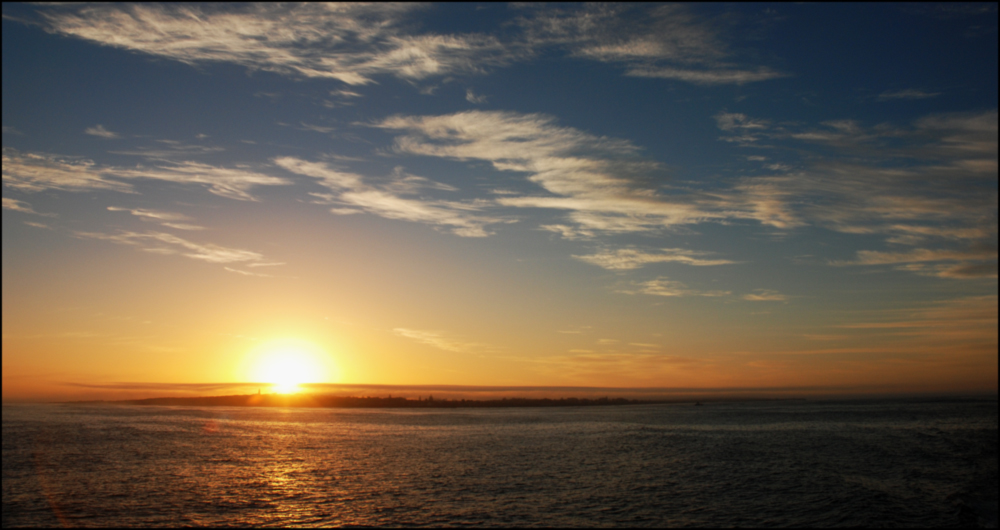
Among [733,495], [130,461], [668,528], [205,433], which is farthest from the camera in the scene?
[205,433]

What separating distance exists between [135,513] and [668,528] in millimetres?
29683

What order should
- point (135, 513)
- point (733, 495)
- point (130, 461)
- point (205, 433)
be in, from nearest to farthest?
point (135, 513)
point (733, 495)
point (130, 461)
point (205, 433)

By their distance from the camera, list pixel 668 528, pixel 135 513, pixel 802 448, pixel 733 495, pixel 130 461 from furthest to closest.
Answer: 1. pixel 802 448
2. pixel 130 461
3. pixel 733 495
4. pixel 135 513
5. pixel 668 528

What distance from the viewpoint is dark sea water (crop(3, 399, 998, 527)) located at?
31219 mm

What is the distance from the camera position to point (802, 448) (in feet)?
205

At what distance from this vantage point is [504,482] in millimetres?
41375

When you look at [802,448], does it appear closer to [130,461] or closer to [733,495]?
[733,495]

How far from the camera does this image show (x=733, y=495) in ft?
121

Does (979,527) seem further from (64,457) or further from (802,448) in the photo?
(64,457)

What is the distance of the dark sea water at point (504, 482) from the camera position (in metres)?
31.2

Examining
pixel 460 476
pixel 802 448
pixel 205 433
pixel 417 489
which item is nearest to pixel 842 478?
pixel 802 448

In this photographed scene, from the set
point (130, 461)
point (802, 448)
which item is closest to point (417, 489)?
point (130, 461)

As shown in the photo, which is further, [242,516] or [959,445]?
[959,445]

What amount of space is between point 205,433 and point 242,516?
62.8 m
